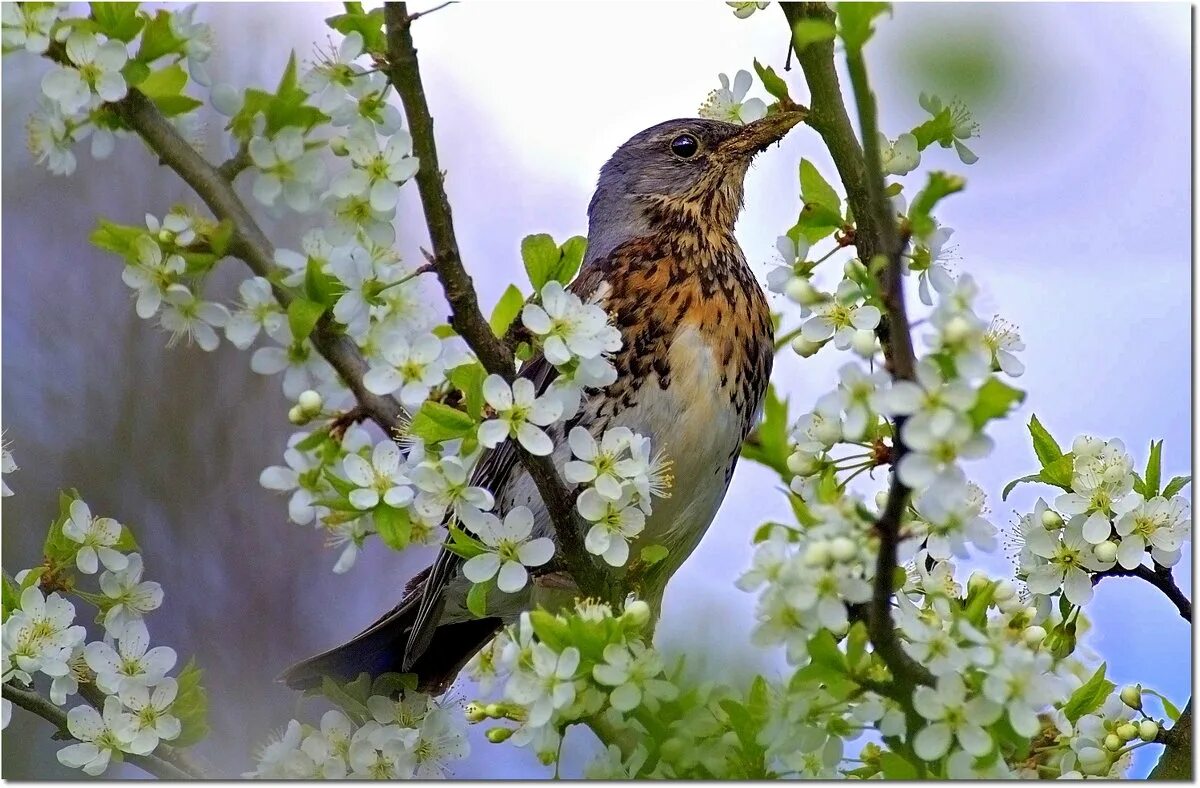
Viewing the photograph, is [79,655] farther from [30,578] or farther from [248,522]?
[248,522]

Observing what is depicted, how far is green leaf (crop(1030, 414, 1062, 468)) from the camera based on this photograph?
161cm

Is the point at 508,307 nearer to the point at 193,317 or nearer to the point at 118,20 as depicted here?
the point at 193,317

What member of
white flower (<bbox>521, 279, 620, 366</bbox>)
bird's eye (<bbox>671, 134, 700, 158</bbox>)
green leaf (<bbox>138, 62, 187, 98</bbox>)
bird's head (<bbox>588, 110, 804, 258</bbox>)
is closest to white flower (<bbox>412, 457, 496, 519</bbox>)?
white flower (<bbox>521, 279, 620, 366</bbox>)

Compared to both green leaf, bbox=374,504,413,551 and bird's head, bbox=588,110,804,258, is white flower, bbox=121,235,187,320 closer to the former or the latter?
green leaf, bbox=374,504,413,551

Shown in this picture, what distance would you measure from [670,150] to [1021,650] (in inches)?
64.0

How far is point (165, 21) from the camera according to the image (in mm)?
1428

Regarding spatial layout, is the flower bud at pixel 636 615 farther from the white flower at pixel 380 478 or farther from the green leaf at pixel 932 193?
the green leaf at pixel 932 193

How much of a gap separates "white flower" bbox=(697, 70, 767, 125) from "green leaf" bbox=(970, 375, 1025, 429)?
2.77 feet

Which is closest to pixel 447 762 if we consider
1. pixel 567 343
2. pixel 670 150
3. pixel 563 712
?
pixel 563 712

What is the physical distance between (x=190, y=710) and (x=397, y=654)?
0.56 metres

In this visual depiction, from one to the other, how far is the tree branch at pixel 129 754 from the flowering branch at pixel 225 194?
1.56 ft

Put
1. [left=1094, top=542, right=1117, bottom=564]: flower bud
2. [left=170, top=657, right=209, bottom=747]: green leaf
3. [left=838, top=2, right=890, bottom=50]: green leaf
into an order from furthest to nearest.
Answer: [left=170, top=657, right=209, bottom=747]: green leaf < [left=1094, top=542, right=1117, bottom=564]: flower bud < [left=838, top=2, right=890, bottom=50]: green leaf

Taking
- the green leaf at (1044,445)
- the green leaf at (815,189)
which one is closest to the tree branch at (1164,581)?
the green leaf at (1044,445)

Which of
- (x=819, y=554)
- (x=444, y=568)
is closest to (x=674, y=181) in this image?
(x=444, y=568)
